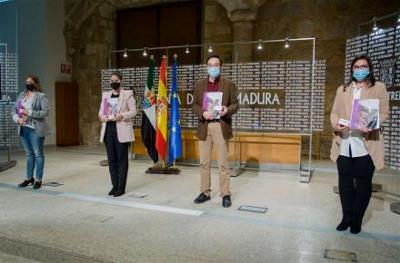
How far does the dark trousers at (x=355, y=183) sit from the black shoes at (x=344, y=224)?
35 millimetres

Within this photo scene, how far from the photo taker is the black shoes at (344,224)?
3.06 m

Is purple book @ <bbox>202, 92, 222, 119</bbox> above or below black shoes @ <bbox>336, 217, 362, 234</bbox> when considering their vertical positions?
above

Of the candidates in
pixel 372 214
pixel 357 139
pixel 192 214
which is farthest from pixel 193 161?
pixel 357 139

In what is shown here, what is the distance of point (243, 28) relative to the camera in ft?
24.2

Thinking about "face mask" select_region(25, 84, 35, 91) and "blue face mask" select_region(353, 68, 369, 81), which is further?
"face mask" select_region(25, 84, 35, 91)

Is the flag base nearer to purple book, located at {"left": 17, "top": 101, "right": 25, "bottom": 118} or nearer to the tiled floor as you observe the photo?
the tiled floor

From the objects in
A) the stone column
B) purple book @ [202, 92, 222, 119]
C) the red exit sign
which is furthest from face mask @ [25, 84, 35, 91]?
the red exit sign

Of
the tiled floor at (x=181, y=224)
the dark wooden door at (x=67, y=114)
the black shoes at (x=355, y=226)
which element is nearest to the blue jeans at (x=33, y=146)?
the tiled floor at (x=181, y=224)

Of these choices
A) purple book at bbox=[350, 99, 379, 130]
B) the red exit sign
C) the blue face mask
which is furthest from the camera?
the red exit sign

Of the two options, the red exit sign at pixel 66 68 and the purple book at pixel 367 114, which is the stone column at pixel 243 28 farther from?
the purple book at pixel 367 114

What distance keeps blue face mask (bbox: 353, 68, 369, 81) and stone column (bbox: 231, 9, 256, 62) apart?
4513 millimetres

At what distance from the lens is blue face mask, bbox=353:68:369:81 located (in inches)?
113

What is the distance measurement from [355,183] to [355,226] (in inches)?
14.4

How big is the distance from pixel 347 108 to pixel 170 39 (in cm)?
630
